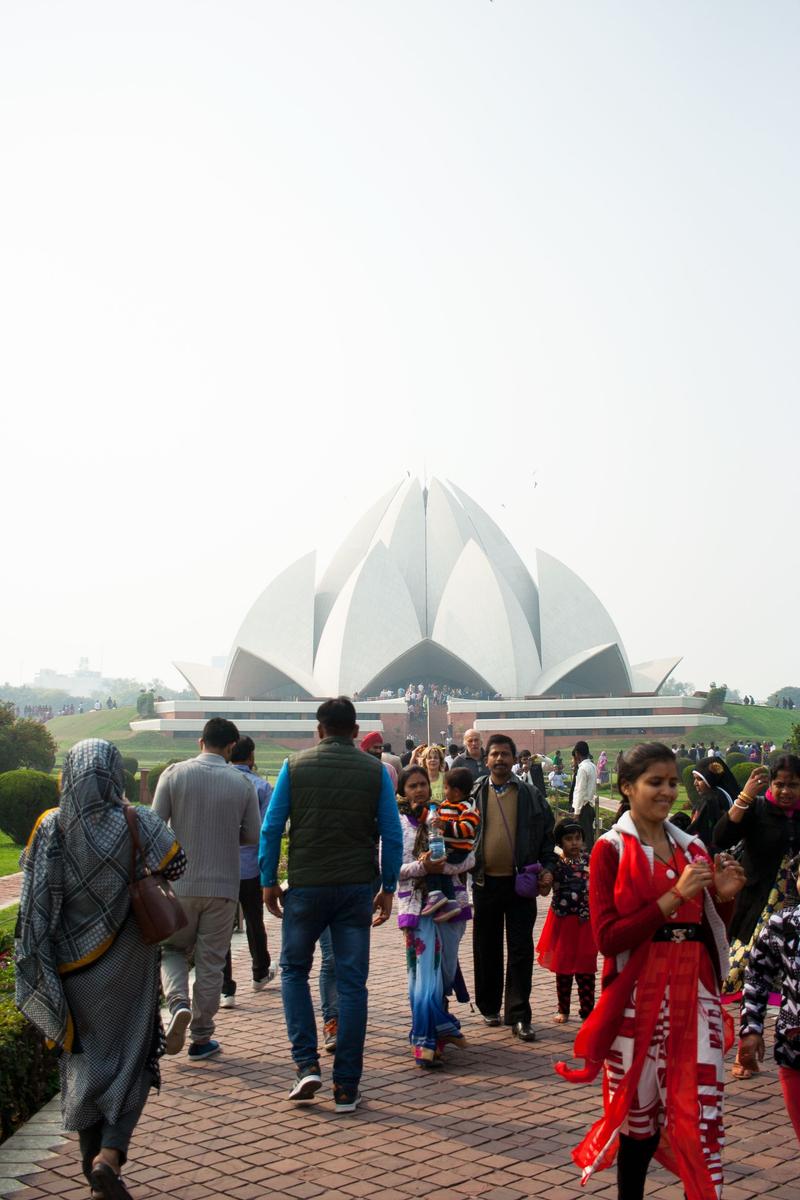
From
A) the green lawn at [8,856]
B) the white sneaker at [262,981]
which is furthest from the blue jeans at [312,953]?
the green lawn at [8,856]

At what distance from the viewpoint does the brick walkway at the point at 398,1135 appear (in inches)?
101

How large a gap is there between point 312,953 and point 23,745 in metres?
13.4

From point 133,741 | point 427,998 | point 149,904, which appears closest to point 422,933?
point 427,998

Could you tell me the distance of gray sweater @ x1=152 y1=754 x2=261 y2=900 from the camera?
380 centimetres

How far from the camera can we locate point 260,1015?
4.40 meters

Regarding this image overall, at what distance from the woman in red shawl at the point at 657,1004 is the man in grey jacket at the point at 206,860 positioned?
1.77 meters

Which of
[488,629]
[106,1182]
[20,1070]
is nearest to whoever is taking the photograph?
[106,1182]

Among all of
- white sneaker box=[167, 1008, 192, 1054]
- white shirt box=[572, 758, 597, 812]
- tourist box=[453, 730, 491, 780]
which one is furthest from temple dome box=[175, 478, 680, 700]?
white sneaker box=[167, 1008, 192, 1054]

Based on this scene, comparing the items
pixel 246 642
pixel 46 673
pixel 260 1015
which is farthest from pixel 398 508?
pixel 46 673

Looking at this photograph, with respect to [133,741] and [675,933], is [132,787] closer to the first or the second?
[133,741]

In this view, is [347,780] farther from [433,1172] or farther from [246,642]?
[246,642]

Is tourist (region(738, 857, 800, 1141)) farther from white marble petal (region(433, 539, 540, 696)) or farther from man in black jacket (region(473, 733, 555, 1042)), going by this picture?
white marble petal (region(433, 539, 540, 696))

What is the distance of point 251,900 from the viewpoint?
191 inches

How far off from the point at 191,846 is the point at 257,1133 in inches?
41.4
